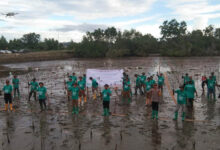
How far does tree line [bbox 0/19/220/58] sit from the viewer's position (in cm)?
7556

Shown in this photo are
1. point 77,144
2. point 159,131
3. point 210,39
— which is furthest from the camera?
point 210,39

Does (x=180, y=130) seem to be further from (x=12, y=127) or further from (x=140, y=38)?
(x=140, y=38)

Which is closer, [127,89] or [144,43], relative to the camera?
[127,89]

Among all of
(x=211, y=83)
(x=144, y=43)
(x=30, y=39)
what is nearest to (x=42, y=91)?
(x=211, y=83)

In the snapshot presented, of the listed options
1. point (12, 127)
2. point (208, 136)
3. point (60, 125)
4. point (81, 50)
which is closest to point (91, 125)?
point (60, 125)

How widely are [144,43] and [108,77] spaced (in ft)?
215

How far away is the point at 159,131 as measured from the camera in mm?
8867

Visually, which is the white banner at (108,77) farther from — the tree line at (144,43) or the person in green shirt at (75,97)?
the tree line at (144,43)

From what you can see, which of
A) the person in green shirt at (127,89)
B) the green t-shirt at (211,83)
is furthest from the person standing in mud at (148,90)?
the green t-shirt at (211,83)

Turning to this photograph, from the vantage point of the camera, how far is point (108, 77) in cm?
1409

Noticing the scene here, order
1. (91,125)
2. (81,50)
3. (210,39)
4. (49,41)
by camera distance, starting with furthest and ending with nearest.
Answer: (49,41) → (210,39) → (81,50) → (91,125)

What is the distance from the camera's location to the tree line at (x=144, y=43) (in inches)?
2975

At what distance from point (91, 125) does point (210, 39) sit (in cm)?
8149

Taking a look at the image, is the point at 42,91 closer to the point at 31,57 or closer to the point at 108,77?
the point at 108,77
